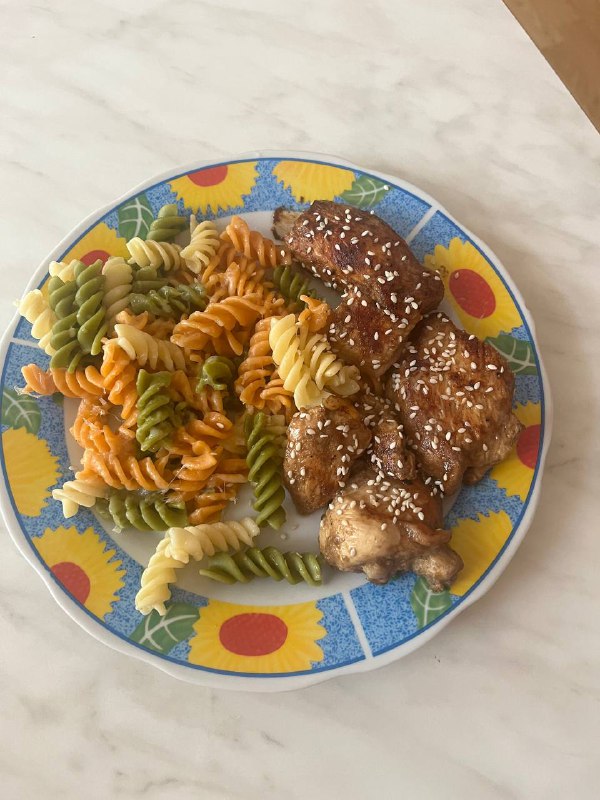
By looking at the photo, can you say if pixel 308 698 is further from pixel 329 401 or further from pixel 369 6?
pixel 369 6

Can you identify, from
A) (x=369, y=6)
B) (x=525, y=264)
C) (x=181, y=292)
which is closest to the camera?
(x=181, y=292)

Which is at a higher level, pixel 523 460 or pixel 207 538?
pixel 523 460

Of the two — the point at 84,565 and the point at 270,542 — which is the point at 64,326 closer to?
the point at 84,565

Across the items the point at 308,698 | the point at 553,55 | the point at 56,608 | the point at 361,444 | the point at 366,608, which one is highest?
the point at 553,55

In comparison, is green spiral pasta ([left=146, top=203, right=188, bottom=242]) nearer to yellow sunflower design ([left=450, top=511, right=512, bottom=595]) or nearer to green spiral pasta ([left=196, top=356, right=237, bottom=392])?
green spiral pasta ([left=196, top=356, right=237, bottom=392])

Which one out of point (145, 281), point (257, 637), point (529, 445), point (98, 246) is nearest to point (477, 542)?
point (529, 445)

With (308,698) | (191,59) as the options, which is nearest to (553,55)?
(191,59)

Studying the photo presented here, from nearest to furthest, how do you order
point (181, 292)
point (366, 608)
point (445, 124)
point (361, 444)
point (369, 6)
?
point (366, 608) → point (361, 444) → point (181, 292) → point (445, 124) → point (369, 6)
